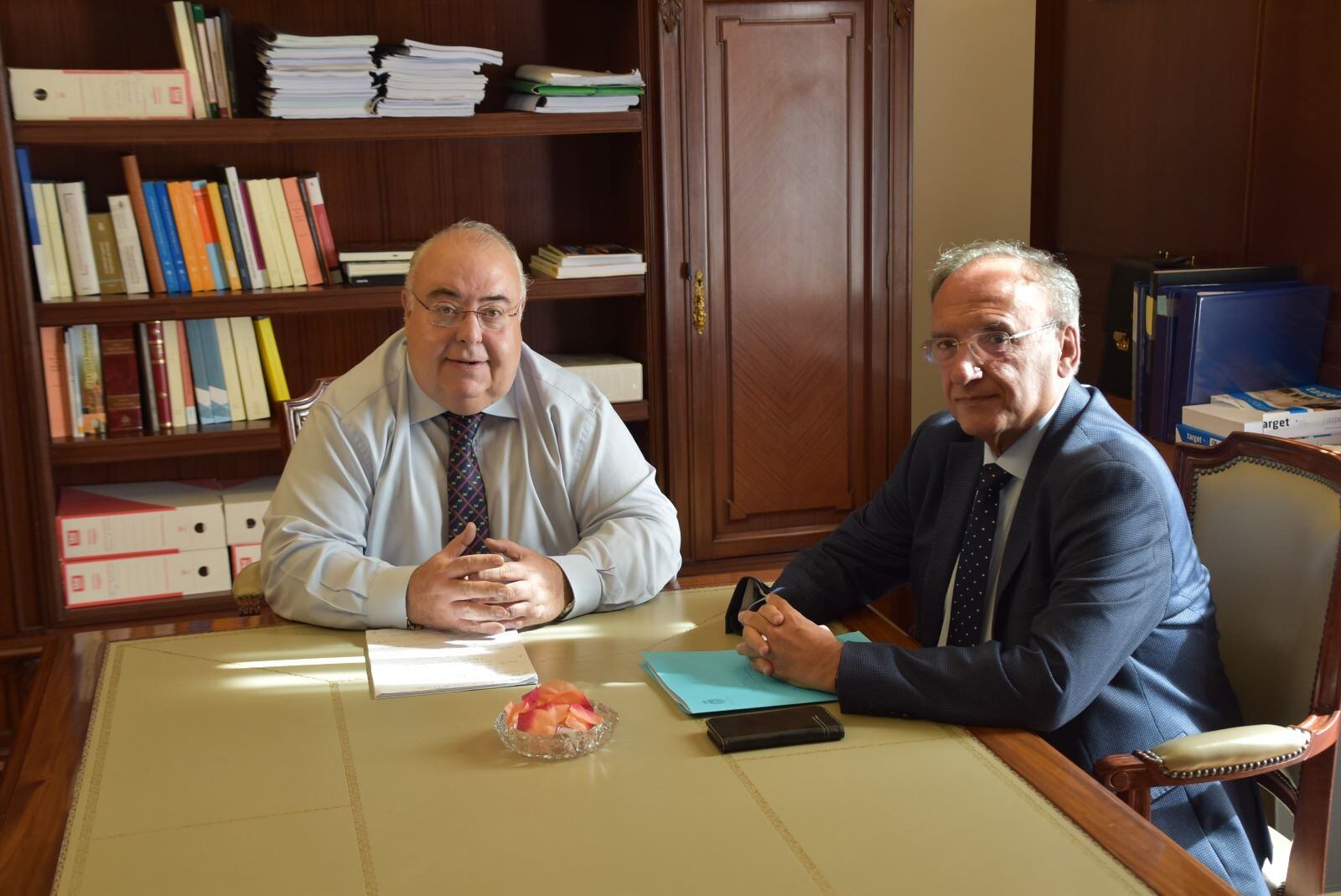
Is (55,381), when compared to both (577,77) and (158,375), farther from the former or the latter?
(577,77)

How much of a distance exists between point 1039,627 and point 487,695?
0.69 meters

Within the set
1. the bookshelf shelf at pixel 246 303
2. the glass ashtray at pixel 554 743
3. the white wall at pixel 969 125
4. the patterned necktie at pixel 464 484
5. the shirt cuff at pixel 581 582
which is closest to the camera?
the glass ashtray at pixel 554 743

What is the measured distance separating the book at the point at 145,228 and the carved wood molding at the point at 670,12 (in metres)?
1.33

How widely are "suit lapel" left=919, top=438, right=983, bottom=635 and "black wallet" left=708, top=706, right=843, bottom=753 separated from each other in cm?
44

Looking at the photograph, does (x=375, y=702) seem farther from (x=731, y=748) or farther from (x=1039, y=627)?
(x=1039, y=627)

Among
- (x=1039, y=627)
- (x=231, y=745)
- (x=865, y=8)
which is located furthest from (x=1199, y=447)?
(x=865, y=8)

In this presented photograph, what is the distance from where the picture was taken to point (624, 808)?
1331mm

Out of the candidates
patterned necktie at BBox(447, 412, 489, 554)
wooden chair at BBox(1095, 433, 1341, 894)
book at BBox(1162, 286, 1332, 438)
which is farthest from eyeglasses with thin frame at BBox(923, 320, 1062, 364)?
book at BBox(1162, 286, 1332, 438)

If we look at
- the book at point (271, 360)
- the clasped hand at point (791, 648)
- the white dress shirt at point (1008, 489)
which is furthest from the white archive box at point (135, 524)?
the white dress shirt at point (1008, 489)

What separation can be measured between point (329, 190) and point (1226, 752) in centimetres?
269

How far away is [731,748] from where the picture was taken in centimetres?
146

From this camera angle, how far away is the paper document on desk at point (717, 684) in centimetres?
159

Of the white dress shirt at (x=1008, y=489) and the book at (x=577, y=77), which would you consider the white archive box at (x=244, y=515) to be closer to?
the book at (x=577, y=77)

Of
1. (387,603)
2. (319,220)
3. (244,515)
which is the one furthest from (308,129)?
(387,603)
